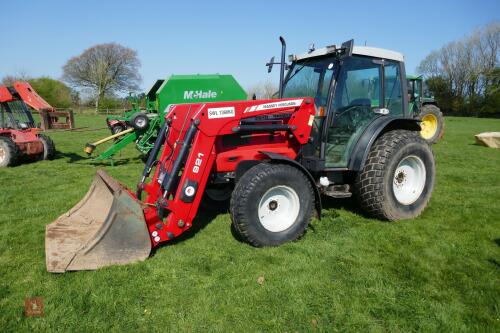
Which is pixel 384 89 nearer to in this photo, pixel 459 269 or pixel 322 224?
pixel 322 224

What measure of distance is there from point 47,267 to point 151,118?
7071mm

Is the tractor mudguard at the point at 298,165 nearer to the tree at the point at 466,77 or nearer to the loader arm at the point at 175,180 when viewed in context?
the loader arm at the point at 175,180

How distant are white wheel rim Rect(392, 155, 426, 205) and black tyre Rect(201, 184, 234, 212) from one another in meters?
2.30

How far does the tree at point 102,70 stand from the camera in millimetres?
50344

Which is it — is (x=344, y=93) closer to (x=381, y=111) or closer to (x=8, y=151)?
(x=381, y=111)

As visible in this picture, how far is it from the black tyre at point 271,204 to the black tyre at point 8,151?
25.5 ft

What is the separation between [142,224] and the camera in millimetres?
3562

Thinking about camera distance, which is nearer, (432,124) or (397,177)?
(397,177)

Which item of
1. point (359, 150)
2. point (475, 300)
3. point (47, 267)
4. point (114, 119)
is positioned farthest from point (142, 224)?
point (114, 119)

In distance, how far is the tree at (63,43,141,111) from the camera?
50.3 meters

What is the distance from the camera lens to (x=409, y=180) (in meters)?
5.14

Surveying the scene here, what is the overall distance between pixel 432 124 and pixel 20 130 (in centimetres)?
1401

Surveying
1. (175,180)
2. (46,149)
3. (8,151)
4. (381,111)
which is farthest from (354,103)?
Answer: (46,149)

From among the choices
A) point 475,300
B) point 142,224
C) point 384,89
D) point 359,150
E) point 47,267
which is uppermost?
point 384,89
